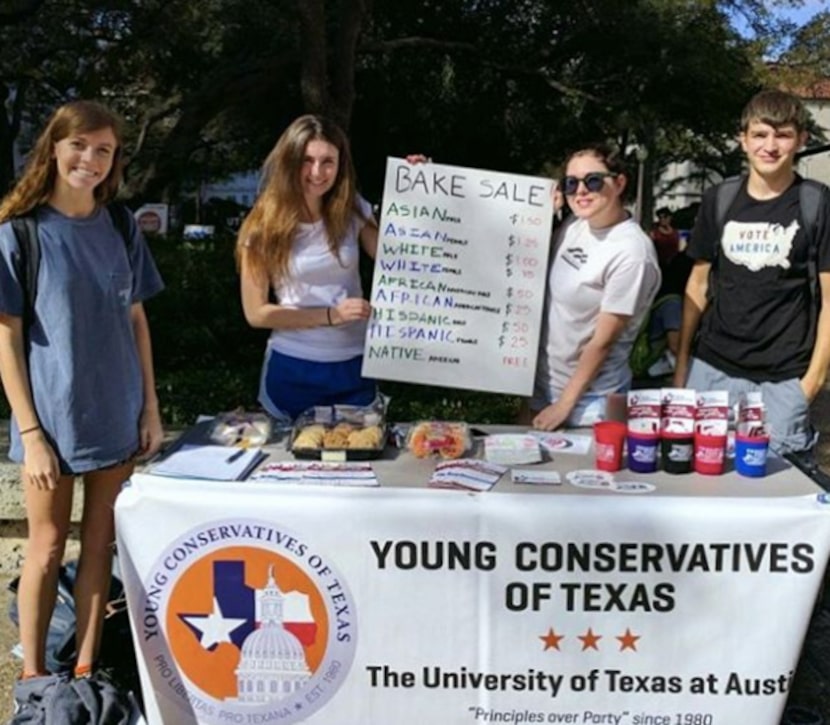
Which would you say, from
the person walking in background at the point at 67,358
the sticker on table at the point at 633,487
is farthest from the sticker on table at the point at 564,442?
the person walking in background at the point at 67,358

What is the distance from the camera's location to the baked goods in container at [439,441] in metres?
2.97

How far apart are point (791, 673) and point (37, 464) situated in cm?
217

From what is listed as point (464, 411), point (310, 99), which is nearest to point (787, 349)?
point (464, 411)

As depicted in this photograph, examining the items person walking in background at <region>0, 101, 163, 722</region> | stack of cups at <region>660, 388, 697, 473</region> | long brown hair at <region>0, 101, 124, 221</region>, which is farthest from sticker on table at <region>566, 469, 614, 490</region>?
long brown hair at <region>0, 101, 124, 221</region>

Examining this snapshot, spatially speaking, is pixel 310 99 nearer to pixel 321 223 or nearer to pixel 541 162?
pixel 321 223

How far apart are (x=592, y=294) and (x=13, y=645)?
246 centimetres

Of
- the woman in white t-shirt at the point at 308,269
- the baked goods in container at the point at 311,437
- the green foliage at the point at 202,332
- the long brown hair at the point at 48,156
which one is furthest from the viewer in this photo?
the green foliage at the point at 202,332

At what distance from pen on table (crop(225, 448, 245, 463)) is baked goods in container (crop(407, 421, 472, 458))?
53cm

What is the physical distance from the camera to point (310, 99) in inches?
355

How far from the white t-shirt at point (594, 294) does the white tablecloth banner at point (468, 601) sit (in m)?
0.74

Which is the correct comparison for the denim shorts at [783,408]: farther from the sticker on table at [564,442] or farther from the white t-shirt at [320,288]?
the white t-shirt at [320,288]

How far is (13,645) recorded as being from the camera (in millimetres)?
3535

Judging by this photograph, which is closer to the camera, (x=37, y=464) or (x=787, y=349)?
(x=37, y=464)

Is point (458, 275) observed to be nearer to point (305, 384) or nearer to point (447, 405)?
point (305, 384)
